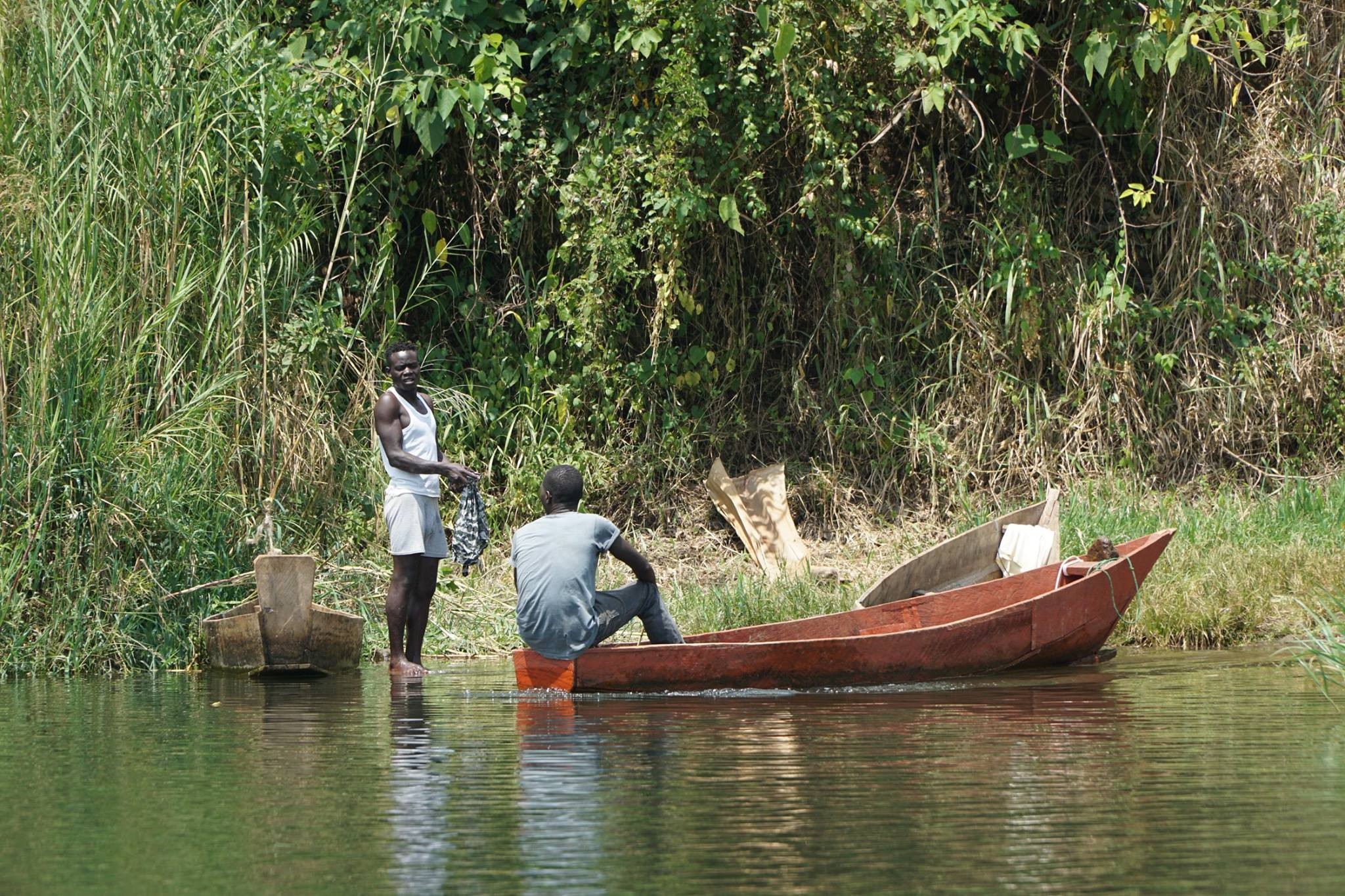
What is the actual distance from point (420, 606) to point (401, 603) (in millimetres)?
162

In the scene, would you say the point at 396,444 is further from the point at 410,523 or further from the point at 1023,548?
the point at 1023,548

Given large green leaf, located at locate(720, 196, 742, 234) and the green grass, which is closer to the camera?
the green grass

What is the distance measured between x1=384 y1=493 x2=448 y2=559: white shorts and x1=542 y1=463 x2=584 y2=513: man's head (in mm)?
1226

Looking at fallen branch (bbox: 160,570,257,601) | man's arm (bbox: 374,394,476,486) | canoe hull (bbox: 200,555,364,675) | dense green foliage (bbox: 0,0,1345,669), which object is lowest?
canoe hull (bbox: 200,555,364,675)

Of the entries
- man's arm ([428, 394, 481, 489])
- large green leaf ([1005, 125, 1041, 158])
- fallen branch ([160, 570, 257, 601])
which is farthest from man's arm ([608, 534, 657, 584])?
large green leaf ([1005, 125, 1041, 158])

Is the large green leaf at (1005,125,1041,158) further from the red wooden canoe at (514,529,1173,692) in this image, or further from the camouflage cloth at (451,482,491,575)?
the camouflage cloth at (451,482,491,575)

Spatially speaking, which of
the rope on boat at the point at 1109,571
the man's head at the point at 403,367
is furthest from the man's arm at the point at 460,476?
the rope on boat at the point at 1109,571

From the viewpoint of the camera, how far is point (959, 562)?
34.4 ft

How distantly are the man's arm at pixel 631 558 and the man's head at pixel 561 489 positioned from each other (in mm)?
288

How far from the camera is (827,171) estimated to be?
13266mm

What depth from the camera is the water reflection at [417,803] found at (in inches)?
184

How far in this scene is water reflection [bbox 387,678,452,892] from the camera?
184 inches

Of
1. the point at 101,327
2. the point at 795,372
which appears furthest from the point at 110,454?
the point at 795,372

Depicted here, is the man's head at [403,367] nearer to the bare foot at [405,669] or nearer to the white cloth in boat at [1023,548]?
the bare foot at [405,669]
